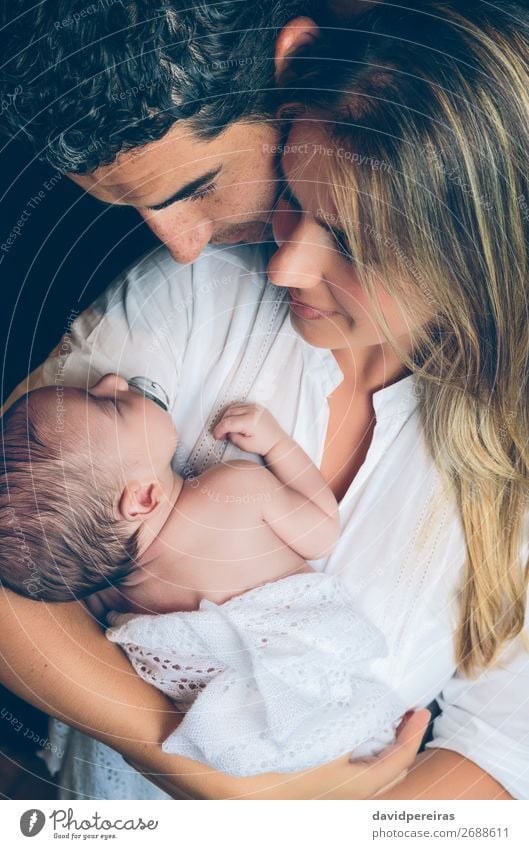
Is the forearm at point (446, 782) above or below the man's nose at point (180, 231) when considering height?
below

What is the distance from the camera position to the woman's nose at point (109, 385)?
1.91 ft

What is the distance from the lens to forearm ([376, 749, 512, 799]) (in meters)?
0.69

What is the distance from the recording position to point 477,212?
21.3 inches

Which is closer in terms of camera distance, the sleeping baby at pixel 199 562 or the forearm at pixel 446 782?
the sleeping baby at pixel 199 562

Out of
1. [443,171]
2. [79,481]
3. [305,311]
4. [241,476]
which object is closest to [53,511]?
[79,481]

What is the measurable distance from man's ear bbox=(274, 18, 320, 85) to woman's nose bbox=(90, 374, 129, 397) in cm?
26

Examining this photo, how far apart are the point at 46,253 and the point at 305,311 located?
23cm

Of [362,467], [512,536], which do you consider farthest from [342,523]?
[512,536]

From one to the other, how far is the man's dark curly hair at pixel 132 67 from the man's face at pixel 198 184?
11 mm

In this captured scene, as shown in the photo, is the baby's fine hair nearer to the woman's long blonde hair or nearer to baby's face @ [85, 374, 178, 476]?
baby's face @ [85, 374, 178, 476]

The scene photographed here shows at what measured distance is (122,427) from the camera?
0.58 meters

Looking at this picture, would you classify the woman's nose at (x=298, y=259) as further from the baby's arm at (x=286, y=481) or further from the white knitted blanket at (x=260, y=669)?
the white knitted blanket at (x=260, y=669)

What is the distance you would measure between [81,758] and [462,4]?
73 cm
